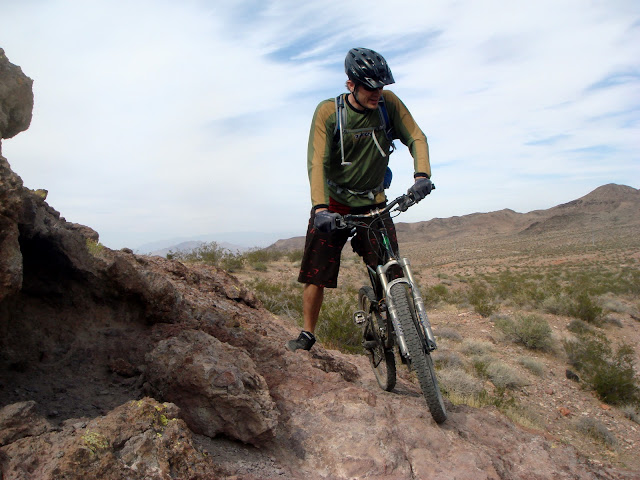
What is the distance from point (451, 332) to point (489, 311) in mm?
2546

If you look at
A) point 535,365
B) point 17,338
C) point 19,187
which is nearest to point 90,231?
point 17,338

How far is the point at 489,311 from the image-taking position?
33.9ft

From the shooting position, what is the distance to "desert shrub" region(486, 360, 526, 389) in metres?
6.16

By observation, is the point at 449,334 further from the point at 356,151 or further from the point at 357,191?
the point at 356,151

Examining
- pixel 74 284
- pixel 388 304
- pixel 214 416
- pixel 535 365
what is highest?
pixel 74 284

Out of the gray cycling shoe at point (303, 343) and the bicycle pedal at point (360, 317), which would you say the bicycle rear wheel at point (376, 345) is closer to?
the bicycle pedal at point (360, 317)

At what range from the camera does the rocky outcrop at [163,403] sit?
171cm

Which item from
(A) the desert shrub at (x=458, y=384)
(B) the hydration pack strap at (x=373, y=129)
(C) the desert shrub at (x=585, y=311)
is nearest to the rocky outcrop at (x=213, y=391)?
(B) the hydration pack strap at (x=373, y=129)

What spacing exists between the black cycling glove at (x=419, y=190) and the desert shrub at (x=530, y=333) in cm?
645

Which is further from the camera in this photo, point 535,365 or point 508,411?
point 535,365

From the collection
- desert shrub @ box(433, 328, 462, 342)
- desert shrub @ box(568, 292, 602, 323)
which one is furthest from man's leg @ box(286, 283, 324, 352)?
desert shrub @ box(568, 292, 602, 323)

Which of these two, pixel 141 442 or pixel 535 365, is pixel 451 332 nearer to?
pixel 535 365

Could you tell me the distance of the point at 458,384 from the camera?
5484 millimetres

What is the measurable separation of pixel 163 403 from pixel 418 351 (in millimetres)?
1363
